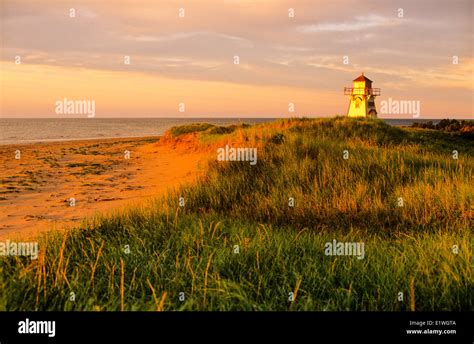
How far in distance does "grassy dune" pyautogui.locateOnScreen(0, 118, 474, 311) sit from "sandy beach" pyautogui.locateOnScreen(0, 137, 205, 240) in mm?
1825

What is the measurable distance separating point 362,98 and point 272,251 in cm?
5744

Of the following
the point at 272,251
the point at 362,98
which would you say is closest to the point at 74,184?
the point at 272,251

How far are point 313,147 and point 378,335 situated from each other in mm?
9611

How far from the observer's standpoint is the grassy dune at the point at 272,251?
3.85m

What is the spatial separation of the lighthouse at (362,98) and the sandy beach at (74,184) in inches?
1587

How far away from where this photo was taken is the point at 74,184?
14.0m

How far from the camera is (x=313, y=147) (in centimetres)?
1247

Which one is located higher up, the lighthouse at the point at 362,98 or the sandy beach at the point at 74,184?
the lighthouse at the point at 362,98

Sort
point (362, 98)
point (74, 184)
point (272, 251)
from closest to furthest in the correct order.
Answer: point (272, 251)
point (74, 184)
point (362, 98)

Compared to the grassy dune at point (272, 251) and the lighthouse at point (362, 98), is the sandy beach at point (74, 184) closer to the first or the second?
the grassy dune at point (272, 251)

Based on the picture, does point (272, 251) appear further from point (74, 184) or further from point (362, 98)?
point (362, 98)

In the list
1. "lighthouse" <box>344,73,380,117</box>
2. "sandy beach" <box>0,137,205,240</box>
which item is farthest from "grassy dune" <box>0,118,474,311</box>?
"lighthouse" <box>344,73,380,117</box>

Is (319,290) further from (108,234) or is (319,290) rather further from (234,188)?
(234,188)

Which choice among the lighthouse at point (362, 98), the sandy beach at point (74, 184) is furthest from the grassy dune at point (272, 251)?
the lighthouse at point (362, 98)
